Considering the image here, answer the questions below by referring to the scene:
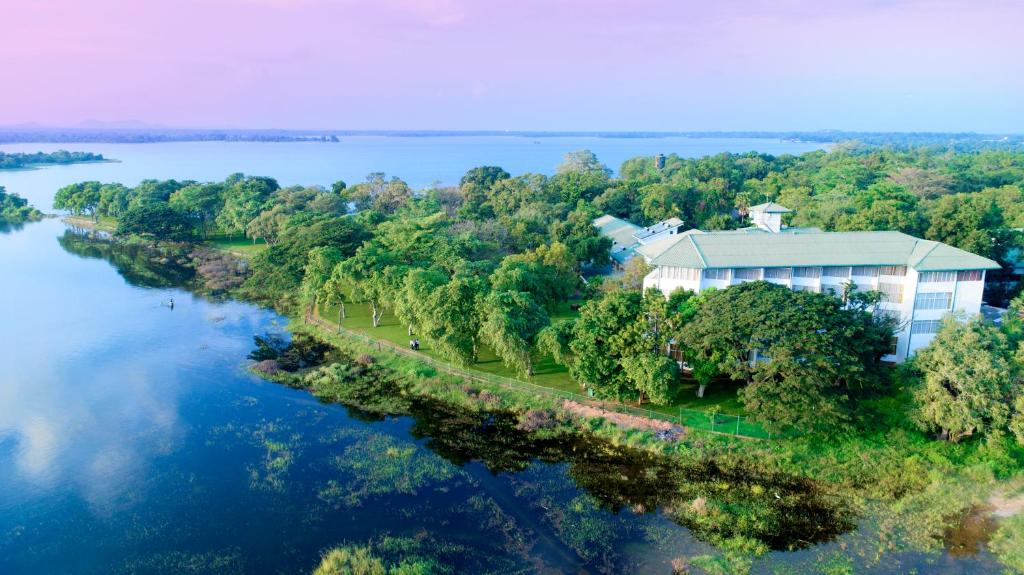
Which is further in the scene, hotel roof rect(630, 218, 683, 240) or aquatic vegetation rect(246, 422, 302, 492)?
hotel roof rect(630, 218, 683, 240)

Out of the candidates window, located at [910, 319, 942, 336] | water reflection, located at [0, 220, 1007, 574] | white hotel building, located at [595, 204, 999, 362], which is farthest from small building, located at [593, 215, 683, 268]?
water reflection, located at [0, 220, 1007, 574]

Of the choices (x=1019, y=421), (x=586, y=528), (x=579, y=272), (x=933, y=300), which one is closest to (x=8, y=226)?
(x=579, y=272)

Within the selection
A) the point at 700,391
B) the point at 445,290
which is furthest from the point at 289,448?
the point at 700,391

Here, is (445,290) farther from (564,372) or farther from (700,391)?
(700,391)

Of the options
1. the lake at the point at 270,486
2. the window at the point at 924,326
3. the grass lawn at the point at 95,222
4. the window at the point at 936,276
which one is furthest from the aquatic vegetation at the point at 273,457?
the grass lawn at the point at 95,222

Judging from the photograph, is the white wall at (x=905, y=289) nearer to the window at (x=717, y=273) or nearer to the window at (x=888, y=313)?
the window at (x=888, y=313)

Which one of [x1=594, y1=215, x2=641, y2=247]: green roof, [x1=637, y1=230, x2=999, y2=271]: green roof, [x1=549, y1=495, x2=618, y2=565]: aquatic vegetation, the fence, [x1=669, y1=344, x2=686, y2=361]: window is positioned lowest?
[x1=549, y1=495, x2=618, y2=565]: aquatic vegetation

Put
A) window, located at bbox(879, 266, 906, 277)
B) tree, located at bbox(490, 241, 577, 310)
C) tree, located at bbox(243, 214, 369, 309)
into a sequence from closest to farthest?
window, located at bbox(879, 266, 906, 277) → tree, located at bbox(490, 241, 577, 310) → tree, located at bbox(243, 214, 369, 309)

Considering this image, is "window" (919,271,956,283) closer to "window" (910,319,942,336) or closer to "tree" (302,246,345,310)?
"window" (910,319,942,336)
